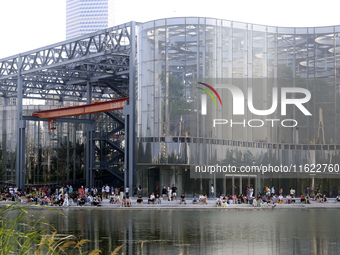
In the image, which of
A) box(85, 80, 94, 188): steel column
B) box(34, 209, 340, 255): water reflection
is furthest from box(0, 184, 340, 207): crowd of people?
box(85, 80, 94, 188): steel column

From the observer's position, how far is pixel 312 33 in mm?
55844

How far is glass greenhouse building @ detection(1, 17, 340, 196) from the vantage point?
51.5 m

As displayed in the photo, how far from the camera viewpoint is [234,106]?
2100 inches

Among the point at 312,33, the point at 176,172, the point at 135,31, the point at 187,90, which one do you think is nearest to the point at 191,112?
the point at 187,90

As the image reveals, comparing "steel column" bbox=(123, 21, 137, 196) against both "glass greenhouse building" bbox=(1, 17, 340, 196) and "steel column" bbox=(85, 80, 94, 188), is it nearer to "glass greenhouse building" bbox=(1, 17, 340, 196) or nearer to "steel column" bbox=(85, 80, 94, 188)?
"glass greenhouse building" bbox=(1, 17, 340, 196)

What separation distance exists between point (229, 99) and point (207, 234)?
2991 centimetres

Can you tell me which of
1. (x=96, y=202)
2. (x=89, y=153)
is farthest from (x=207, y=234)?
(x=89, y=153)

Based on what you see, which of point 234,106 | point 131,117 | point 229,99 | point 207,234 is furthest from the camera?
point 131,117

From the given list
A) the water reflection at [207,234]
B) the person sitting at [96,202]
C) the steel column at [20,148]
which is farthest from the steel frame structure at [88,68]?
the water reflection at [207,234]

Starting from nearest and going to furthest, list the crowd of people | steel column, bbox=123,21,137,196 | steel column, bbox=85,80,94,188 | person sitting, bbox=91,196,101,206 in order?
person sitting, bbox=91,196,101,206 < the crowd of people < steel column, bbox=123,21,137,196 < steel column, bbox=85,80,94,188

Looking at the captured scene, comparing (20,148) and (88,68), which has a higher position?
(88,68)

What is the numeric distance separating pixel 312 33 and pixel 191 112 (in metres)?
15.2

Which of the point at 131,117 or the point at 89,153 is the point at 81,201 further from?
the point at 89,153

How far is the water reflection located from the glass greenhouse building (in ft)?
60.4
